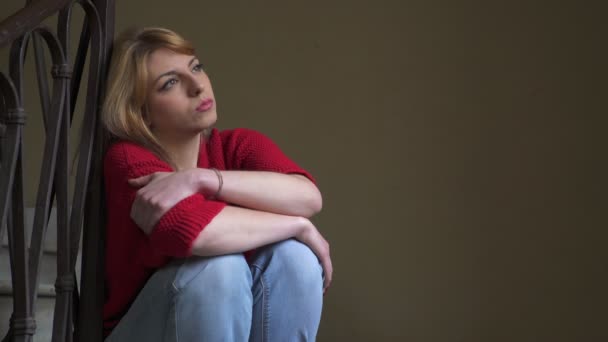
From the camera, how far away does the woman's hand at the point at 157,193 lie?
131 cm

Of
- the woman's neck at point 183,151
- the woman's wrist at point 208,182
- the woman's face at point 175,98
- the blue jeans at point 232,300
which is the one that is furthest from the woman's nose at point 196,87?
the blue jeans at point 232,300

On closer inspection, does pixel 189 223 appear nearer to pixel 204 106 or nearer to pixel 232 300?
pixel 232 300

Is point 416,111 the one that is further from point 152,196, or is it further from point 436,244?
point 152,196

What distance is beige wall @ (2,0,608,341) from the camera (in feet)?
7.47

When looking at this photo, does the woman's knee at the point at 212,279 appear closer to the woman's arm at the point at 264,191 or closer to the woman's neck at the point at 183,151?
the woman's arm at the point at 264,191

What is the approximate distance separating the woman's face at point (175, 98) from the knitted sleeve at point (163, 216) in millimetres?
88

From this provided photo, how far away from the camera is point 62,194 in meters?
1.41

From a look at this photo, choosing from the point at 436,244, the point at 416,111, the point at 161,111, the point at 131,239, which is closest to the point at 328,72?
the point at 416,111

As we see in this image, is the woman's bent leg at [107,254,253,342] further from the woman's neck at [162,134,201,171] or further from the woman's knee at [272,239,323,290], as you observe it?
the woman's neck at [162,134,201,171]

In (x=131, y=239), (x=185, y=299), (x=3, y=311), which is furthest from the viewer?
(x=3, y=311)

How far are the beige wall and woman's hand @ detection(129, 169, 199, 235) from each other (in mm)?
1104

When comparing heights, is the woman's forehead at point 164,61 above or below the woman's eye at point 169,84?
above

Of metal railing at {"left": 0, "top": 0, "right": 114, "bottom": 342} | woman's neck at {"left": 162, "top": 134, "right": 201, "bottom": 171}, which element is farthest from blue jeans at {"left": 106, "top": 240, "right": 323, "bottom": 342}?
woman's neck at {"left": 162, "top": 134, "right": 201, "bottom": 171}

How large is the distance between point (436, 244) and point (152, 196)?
4.18ft
